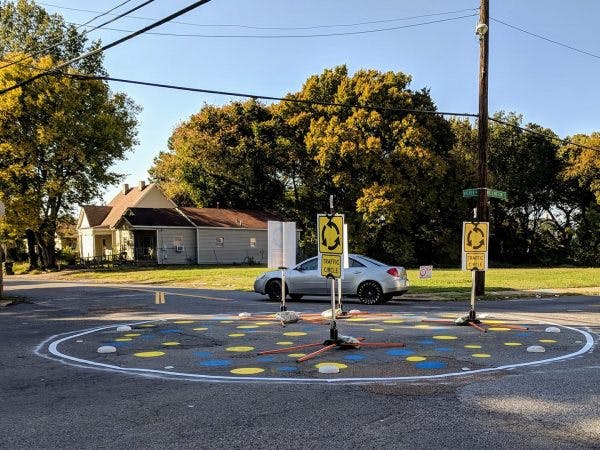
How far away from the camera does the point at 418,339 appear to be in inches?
381

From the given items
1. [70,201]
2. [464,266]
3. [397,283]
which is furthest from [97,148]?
[464,266]

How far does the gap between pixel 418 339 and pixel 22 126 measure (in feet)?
118

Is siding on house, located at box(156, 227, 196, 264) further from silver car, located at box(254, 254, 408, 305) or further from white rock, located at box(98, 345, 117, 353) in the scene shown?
white rock, located at box(98, 345, 117, 353)

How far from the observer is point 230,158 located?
167 ft

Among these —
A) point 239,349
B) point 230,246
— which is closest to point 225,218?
point 230,246

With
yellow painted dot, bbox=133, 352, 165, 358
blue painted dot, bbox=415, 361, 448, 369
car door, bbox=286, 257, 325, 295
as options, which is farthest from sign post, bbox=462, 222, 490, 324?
car door, bbox=286, 257, 325, 295

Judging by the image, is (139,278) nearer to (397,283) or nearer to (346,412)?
(397,283)

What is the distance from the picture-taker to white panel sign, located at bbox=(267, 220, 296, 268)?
13000 millimetres

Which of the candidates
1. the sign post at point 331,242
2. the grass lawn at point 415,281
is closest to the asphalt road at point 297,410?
the sign post at point 331,242

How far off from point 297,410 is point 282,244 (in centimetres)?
770

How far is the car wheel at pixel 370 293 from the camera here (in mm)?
16797

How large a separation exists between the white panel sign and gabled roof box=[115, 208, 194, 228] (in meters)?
31.9

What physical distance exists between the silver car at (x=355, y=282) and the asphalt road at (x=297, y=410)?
836 cm

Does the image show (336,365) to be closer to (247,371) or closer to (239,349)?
(247,371)
